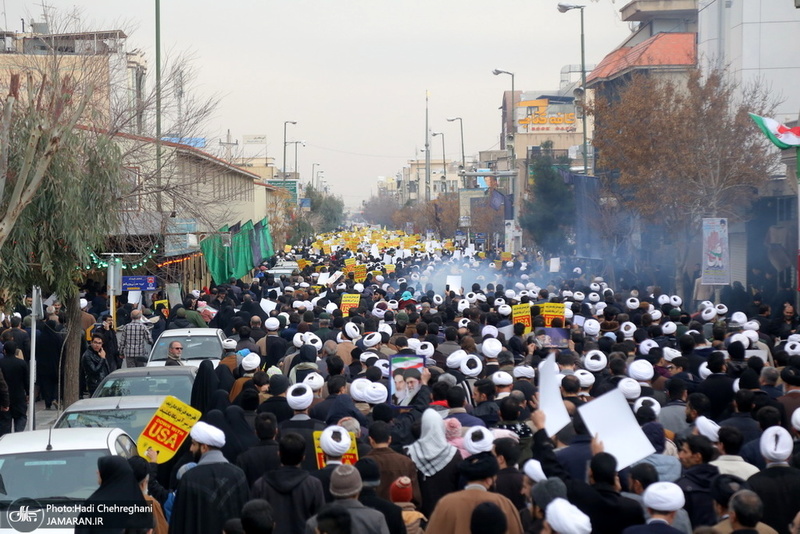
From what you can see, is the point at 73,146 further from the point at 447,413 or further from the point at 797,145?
the point at 797,145

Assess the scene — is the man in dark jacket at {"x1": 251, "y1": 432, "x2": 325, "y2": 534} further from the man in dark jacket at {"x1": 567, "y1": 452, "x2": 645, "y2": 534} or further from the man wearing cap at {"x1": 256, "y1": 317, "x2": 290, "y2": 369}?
the man wearing cap at {"x1": 256, "y1": 317, "x2": 290, "y2": 369}

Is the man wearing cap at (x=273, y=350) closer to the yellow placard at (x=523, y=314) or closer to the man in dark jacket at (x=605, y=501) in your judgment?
the yellow placard at (x=523, y=314)

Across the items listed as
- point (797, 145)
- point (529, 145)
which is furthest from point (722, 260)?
point (529, 145)

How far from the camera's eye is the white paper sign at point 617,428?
6.60 meters

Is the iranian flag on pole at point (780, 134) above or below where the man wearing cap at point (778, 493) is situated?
above

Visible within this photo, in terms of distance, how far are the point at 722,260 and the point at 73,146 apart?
13671 mm

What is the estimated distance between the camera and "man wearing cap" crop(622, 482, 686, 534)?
5.59m

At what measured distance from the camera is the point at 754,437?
335 inches

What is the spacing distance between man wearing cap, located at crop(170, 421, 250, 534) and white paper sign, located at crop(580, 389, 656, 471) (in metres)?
2.25

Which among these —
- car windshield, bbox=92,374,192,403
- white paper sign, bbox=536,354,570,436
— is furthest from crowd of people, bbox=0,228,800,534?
car windshield, bbox=92,374,192,403

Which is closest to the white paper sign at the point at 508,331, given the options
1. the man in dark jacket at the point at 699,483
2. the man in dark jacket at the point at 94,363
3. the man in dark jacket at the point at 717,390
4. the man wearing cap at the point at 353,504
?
the man in dark jacket at the point at 717,390

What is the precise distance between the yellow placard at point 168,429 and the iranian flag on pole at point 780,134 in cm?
1322

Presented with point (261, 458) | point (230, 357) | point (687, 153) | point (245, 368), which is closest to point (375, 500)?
point (261, 458)

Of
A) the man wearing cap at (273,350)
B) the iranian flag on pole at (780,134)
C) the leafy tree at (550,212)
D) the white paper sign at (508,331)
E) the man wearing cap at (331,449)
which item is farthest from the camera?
the leafy tree at (550,212)
